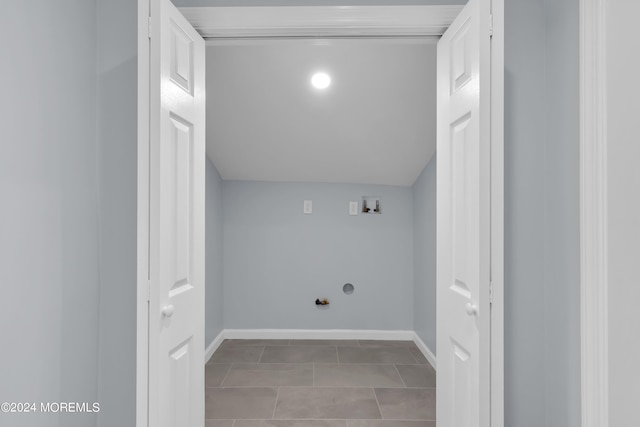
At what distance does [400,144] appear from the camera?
3551 mm

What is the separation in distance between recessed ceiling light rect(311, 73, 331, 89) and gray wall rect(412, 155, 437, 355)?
1.12 meters

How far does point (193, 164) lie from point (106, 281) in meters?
0.60

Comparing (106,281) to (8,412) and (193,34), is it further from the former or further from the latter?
(193,34)

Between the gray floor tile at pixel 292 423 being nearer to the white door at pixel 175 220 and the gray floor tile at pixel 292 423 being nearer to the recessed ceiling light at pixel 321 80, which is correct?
the white door at pixel 175 220

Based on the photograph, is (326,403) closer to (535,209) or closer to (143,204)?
(535,209)

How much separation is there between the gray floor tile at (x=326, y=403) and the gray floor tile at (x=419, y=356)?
2.45 ft

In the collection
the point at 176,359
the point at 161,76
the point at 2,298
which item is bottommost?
the point at 176,359

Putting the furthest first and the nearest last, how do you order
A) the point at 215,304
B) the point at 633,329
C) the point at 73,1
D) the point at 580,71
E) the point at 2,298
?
the point at 215,304
the point at 73,1
the point at 580,71
the point at 633,329
the point at 2,298

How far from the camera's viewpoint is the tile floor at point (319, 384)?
246 centimetres

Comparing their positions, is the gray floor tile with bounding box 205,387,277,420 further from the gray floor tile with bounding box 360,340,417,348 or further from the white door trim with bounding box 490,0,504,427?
the white door trim with bounding box 490,0,504,427

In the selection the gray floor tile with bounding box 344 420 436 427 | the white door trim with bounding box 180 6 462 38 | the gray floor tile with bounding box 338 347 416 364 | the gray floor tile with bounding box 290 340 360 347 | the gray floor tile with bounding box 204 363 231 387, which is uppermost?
the white door trim with bounding box 180 6 462 38

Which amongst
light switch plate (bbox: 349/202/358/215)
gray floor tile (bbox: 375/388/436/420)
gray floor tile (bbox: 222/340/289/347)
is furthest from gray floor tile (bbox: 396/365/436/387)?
light switch plate (bbox: 349/202/358/215)

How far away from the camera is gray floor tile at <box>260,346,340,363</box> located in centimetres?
346

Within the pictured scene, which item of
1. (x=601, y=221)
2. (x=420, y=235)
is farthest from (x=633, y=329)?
(x=420, y=235)
